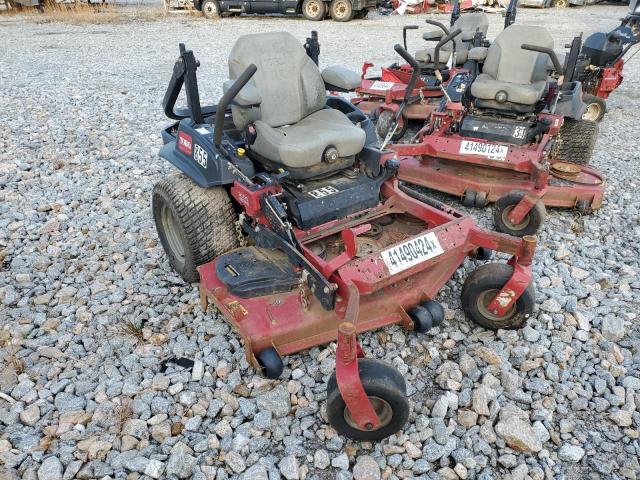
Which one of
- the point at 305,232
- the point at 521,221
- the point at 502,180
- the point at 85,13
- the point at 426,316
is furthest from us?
the point at 85,13

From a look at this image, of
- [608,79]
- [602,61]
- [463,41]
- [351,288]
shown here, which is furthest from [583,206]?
[463,41]

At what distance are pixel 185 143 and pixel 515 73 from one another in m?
3.24

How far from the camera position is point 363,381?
2.11 meters

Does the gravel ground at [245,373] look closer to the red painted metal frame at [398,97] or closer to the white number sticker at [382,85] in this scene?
the red painted metal frame at [398,97]

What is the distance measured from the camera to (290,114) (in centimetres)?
343

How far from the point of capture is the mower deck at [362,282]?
259cm

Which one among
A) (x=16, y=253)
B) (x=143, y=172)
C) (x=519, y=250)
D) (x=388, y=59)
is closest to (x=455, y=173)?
(x=519, y=250)

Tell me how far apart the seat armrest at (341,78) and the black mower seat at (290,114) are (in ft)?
0.21

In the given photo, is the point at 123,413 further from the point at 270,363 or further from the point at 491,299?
the point at 491,299

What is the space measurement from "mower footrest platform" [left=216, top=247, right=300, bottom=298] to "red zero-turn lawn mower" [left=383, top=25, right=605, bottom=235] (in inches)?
72.1

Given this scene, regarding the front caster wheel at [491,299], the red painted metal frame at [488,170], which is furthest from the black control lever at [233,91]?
the red painted metal frame at [488,170]

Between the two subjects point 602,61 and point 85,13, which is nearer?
point 602,61

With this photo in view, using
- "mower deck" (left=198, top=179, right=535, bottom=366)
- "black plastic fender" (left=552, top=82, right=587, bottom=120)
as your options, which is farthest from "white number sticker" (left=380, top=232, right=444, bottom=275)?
"black plastic fender" (left=552, top=82, right=587, bottom=120)

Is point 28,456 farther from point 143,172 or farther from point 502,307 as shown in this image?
point 143,172
